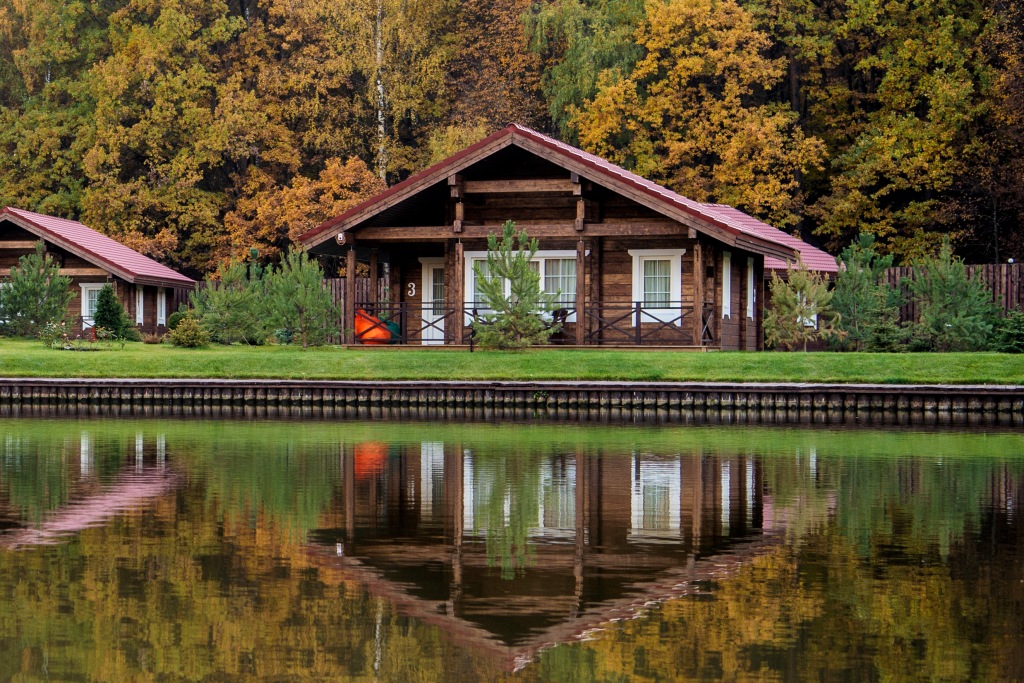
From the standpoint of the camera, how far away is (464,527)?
12.4 metres

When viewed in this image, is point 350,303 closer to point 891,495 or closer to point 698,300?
point 698,300

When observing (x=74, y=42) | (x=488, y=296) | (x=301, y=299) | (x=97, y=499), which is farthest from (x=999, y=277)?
(x=74, y=42)

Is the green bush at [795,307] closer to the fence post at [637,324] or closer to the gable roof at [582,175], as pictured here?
the gable roof at [582,175]

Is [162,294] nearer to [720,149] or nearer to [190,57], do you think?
[190,57]

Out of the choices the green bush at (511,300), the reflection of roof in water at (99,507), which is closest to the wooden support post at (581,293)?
the green bush at (511,300)

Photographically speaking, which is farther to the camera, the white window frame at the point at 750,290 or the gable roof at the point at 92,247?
the gable roof at the point at 92,247

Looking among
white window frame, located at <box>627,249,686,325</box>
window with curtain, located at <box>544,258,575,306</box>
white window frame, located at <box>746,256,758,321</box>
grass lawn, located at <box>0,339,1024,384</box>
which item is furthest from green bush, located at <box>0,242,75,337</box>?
white window frame, located at <box>746,256,758,321</box>

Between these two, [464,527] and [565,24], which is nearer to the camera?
[464,527]

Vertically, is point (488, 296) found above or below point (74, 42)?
below

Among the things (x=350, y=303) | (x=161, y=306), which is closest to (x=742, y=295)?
(x=350, y=303)

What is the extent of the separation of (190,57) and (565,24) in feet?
60.1

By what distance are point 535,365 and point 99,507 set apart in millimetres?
18793

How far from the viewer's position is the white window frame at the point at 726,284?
36.6 metres

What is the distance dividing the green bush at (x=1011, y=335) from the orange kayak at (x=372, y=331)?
15.9m
